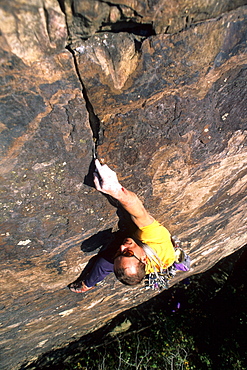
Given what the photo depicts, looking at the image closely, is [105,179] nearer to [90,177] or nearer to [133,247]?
[90,177]

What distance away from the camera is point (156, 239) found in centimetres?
248

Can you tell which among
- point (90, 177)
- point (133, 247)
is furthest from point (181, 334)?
point (90, 177)

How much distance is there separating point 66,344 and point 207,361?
10.3 feet

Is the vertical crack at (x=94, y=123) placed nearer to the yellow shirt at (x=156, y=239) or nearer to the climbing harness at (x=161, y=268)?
the yellow shirt at (x=156, y=239)

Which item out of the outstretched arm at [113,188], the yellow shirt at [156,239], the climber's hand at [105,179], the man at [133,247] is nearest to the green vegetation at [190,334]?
the man at [133,247]

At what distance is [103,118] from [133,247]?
52.3 inches

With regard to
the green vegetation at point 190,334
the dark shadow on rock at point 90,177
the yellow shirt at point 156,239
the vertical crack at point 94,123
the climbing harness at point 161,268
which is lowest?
the green vegetation at point 190,334

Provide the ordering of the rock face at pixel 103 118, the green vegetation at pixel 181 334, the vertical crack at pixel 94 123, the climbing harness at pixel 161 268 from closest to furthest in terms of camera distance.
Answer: the rock face at pixel 103 118
the vertical crack at pixel 94 123
the climbing harness at pixel 161 268
the green vegetation at pixel 181 334

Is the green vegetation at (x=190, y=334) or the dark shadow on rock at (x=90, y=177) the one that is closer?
the dark shadow on rock at (x=90, y=177)

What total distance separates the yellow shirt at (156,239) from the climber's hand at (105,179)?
0.69m

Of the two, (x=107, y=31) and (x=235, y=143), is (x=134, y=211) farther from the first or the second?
(x=107, y=31)

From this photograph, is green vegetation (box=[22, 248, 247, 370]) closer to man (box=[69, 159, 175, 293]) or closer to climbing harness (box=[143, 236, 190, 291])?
climbing harness (box=[143, 236, 190, 291])

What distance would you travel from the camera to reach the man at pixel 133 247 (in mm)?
1968

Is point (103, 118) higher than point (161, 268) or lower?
higher
